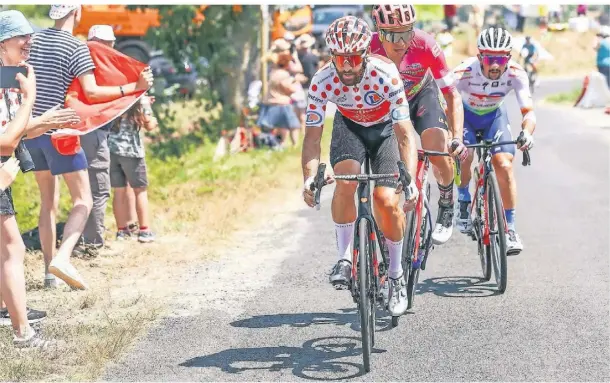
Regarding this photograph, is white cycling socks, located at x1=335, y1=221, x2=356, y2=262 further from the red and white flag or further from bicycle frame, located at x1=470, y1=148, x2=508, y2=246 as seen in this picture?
the red and white flag

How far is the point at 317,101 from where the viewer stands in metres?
7.08

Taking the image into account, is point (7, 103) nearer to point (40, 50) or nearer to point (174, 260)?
point (40, 50)

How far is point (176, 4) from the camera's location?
701 inches

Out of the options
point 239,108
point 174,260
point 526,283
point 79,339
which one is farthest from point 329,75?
point 239,108

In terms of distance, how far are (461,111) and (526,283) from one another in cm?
167

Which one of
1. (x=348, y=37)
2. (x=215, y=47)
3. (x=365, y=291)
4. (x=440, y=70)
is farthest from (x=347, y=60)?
(x=215, y=47)

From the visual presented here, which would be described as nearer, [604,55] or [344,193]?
[344,193]

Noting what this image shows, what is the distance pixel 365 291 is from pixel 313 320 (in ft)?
4.84

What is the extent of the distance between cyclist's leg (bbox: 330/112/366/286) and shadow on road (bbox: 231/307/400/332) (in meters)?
0.74

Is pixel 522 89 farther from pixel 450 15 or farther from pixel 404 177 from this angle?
pixel 450 15

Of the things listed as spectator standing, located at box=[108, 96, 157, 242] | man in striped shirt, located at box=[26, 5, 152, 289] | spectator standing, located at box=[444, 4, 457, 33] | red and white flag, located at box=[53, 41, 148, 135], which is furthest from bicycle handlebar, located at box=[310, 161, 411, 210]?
spectator standing, located at box=[444, 4, 457, 33]

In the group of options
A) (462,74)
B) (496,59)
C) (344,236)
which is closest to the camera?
(344,236)

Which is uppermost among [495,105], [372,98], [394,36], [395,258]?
[394,36]

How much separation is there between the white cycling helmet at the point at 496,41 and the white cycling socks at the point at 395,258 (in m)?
2.28
